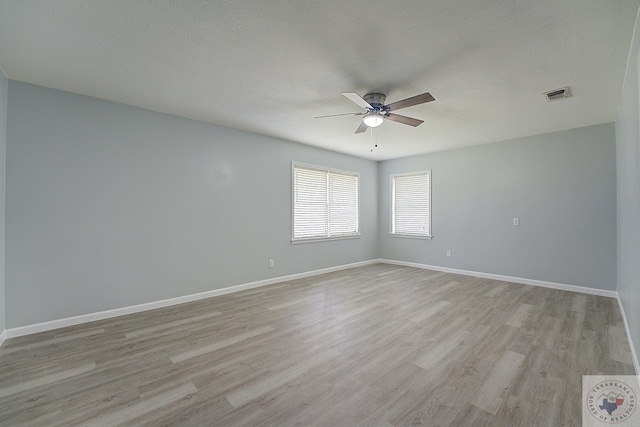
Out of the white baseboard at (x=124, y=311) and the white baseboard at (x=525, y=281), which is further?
the white baseboard at (x=525, y=281)

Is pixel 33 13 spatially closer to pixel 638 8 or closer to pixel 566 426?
pixel 638 8

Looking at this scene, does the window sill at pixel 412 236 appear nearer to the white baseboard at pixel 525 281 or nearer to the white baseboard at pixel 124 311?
the white baseboard at pixel 525 281

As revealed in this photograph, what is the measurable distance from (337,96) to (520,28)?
5.63 feet

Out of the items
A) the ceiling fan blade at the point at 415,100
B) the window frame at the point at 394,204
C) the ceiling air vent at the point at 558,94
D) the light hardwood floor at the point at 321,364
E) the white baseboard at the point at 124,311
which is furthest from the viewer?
the window frame at the point at 394,204

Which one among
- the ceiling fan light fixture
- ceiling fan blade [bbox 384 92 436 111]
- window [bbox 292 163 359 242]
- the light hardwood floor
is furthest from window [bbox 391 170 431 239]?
ceiling fan blade [bbox 384 92 436 111]

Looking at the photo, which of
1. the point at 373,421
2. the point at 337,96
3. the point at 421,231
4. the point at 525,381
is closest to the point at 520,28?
the point at 337,96

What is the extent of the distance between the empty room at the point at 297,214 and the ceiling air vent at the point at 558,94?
25 millimetres

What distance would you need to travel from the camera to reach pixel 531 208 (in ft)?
15.2

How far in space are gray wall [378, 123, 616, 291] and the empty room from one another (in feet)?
0.11

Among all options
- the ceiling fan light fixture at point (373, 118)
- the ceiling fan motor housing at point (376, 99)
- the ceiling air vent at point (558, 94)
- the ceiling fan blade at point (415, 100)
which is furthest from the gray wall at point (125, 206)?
the ceiling air vent at point (558, 94)

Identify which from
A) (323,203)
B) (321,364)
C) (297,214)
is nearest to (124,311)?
(321,364)

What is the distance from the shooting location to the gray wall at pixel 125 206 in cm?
280

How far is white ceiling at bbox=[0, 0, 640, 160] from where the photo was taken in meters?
1.82

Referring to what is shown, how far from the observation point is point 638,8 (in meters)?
1.76
